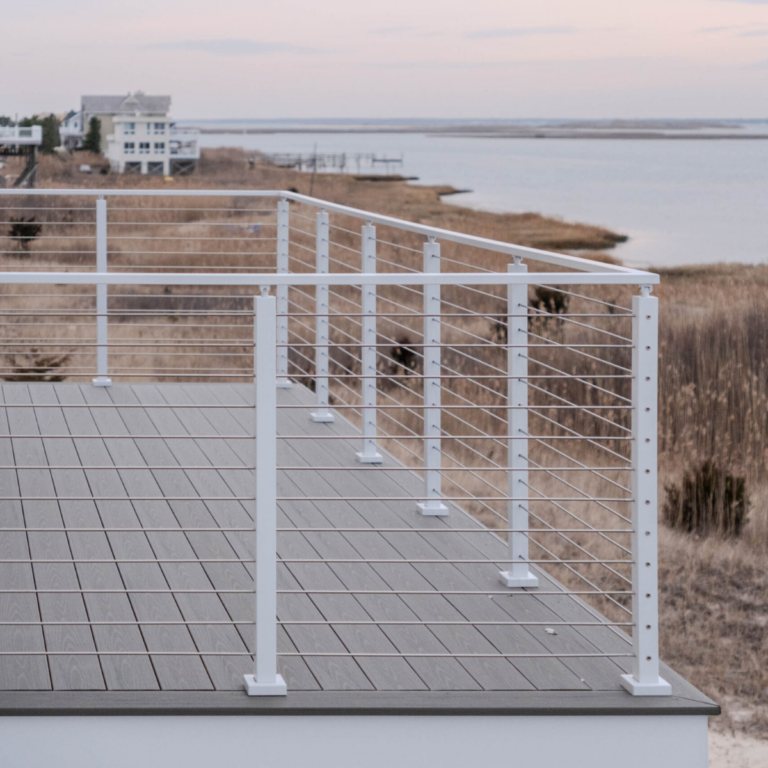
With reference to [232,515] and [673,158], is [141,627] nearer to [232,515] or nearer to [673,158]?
[232,515]

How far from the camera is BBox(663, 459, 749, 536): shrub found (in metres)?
5.80

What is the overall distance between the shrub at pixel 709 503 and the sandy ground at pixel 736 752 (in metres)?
1.89

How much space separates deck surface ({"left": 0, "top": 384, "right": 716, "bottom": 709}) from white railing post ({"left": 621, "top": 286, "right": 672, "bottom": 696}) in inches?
3.3

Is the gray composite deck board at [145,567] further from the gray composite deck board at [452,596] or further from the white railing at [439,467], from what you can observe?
the gray composite deck board at [452,596]

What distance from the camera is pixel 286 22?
4303cm

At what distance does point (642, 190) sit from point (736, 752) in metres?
47.2

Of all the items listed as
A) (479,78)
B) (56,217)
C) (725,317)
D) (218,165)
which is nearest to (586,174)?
→ (479,78)

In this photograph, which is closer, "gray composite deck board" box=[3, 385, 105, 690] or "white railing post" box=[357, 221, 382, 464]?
"gray composite deck board" box=[3, 385, 105, 690]

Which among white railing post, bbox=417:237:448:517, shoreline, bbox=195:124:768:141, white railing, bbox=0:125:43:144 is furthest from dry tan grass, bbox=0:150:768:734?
shoreline, bbox=195:124:768:141

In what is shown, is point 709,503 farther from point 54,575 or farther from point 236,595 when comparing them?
point 54,575

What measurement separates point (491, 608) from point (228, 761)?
2.94ft

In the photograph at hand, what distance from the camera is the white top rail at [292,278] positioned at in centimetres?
219

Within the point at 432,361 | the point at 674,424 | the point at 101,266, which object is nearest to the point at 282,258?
the point at 101,266

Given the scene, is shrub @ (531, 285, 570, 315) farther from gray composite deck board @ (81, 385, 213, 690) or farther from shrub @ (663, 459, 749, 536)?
gray composite deck board @ (81, 385, 213, 690)
